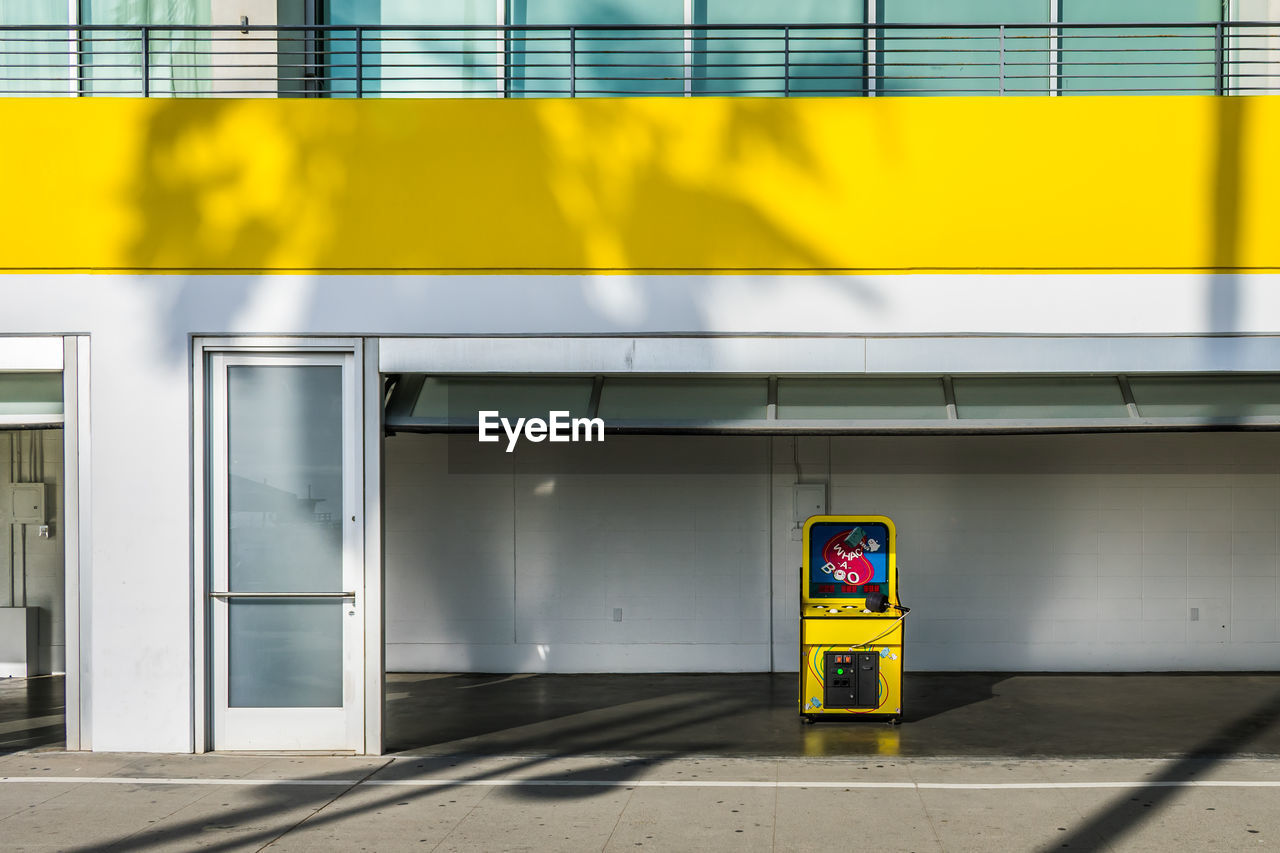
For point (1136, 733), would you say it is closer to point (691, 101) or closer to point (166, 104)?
point (691, 101)

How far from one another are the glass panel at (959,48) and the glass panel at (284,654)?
245 inches

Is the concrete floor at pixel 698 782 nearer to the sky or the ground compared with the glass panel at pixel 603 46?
nearer to the ground

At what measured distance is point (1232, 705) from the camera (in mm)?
10094

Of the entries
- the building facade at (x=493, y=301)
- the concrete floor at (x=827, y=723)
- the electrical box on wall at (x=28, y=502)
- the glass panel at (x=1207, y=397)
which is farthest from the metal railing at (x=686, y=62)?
the concrete floor at (x=827, y=723)

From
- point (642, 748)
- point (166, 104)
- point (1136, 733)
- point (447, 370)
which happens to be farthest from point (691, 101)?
point (1136, 733)

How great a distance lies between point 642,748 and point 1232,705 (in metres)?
5.52

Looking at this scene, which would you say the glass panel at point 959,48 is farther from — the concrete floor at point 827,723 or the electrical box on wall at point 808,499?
the concrete floor at point 827,723

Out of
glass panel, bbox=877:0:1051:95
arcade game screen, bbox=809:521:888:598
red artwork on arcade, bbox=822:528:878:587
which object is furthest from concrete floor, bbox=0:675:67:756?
glass panel, bbox=877:0:1051:95

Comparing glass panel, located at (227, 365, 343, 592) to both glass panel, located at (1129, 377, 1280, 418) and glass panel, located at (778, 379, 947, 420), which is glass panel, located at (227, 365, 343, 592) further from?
glass panel, located at (1129, 377, 1280, 418)

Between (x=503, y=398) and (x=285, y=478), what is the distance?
1.69 meters

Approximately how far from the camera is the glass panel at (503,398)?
8.34 meters

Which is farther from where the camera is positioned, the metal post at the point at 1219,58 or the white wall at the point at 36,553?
the white wall at the point at 36,553

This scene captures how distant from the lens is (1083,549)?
11.8m

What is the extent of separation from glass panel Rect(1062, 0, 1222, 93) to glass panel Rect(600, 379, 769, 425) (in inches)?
161
